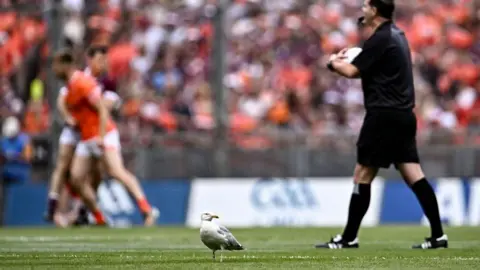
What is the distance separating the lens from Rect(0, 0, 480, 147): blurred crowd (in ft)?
71.2

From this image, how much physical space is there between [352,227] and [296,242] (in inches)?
52.0

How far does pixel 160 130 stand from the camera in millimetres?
20953

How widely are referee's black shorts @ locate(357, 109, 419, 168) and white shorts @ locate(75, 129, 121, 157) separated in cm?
661

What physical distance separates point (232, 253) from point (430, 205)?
79.3 inches

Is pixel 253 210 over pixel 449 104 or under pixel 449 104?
under

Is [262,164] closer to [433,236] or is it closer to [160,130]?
[160,130]

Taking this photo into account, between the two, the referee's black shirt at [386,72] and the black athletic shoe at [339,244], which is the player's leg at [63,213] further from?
the referee's black shirt at [386,72]

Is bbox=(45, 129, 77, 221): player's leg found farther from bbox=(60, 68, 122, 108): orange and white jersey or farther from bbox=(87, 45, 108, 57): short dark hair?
bbox=(87, 45, 108, 57): short dark hair

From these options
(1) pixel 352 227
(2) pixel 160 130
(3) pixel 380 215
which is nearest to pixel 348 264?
(1) pixel 352 227

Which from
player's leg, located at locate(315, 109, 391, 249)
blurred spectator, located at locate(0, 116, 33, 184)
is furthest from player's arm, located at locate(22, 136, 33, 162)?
player's leg, located at locate(315, 109, 391, 249)

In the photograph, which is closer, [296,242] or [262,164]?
[296,242]

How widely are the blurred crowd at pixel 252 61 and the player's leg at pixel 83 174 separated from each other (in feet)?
14.6

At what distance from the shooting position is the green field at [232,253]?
8.30 metres

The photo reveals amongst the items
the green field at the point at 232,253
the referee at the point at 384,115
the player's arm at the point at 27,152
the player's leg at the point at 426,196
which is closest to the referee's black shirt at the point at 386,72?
the referee at the point at 384,115
